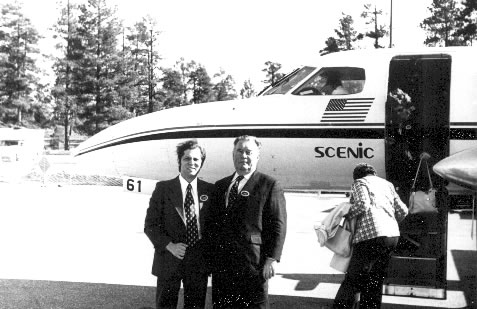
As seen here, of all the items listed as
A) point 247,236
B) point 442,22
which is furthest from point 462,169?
point 442,22

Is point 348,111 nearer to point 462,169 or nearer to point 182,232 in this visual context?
point 462,169

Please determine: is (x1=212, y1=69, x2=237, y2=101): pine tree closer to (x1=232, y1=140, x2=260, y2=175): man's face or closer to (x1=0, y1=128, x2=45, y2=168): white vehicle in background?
(x1=0, y1=128, x2=45, y2=168): white vehicle in background

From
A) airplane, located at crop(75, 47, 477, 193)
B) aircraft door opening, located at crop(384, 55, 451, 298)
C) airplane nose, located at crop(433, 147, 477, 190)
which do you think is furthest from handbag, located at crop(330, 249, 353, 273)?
airplane, located at crop(75, 47, 477, 193)

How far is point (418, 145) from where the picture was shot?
6977mm

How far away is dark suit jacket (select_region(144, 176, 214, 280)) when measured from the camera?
5051 millimetres

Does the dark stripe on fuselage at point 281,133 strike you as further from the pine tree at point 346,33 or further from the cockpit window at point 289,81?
the pine tree at point 346,33

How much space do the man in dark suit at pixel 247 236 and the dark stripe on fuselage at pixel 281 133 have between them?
246 centimetres

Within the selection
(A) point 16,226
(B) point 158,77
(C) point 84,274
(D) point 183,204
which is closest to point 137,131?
(C) point 84,274

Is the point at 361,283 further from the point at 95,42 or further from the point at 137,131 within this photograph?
the point at 95,42

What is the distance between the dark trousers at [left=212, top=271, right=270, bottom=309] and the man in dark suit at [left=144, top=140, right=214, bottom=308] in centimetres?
24

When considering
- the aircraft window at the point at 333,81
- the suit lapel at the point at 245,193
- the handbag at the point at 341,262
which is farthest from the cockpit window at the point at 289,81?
the suit lapel at the point at 245,193

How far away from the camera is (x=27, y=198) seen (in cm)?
1830

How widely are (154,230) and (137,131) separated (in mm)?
3132

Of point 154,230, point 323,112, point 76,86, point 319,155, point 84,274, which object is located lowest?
point 84,274
